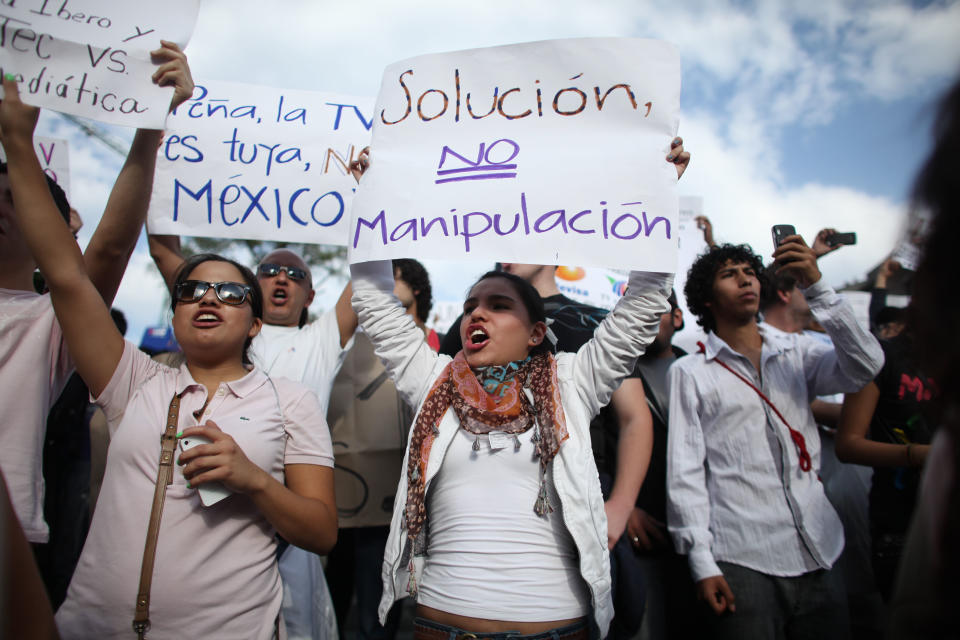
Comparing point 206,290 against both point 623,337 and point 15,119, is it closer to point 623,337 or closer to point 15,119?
point 15,119

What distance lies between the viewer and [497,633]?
1690 millimetres

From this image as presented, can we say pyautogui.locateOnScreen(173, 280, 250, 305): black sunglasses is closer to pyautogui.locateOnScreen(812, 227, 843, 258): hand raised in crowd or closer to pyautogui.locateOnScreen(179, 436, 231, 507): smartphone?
pyautogui.locateOnScreen(179, 436, 231, 507): smartphone

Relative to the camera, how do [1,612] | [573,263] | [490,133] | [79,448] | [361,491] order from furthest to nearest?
1. [79,448]
2. [361,491]
3. [490,133]
4. [573,263]
5. [1,612]

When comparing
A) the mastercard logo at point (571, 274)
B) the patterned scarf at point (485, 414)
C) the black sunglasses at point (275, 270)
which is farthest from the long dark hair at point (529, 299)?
the mastercard logo at point (571, 274)

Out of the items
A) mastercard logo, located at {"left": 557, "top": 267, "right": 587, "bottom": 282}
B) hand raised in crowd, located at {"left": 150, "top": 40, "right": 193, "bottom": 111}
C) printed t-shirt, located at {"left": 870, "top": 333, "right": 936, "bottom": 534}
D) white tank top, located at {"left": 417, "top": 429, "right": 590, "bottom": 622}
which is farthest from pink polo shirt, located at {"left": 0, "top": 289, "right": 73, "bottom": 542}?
mastercard logo, located at {"left": 557, "top": 267, "right": 587, "bottom": 282}

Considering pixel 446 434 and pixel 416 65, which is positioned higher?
pixel 416 65

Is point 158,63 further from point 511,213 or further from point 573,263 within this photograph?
point 573,263

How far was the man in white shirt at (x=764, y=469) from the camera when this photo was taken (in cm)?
234

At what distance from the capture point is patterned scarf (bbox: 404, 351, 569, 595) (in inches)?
74.7

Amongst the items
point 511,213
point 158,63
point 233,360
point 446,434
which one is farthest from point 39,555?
point 511,213

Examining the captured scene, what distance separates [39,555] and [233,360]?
1287mm

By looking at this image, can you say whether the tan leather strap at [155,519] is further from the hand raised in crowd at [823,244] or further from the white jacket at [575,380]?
the hand raised in crowd at [823,244]

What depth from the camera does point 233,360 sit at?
1990mm

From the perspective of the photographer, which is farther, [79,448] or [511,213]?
[79,448]
